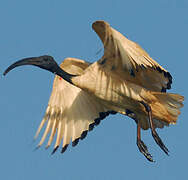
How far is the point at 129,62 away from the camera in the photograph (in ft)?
53.3

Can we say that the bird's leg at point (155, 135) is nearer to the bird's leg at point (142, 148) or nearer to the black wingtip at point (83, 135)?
the bird's leg at point (142, 148)

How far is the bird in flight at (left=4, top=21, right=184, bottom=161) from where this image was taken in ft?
57.6

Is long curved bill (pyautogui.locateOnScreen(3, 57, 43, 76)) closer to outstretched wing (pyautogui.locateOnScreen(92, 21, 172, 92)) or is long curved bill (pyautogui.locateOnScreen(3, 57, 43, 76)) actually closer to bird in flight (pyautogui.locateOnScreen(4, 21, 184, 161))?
bird in flight (pyautogui.locateOnScreen(4, 21, 184, 161))

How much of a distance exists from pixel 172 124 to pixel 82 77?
2157mm

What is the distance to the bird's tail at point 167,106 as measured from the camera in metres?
17.9

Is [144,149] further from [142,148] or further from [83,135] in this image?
[83,135]

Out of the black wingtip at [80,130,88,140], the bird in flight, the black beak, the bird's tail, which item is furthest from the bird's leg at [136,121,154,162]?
the black beak

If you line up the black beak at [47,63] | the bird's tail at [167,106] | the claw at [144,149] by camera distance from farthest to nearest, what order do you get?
the claw at [144,149] < the bird's tail at [167,106] < the black beak at [47,63]

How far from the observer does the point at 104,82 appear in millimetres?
17672

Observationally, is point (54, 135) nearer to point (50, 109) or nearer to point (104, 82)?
point (50, 109)

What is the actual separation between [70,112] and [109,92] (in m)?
1.89

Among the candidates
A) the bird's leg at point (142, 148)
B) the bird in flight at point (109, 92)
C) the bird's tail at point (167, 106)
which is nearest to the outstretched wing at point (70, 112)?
the bird in flight at point (109, 92)

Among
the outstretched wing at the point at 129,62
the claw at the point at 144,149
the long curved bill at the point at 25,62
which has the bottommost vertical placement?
the claw at the point at 144,149

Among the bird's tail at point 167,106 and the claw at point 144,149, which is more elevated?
the bird's tail at point 167,106
